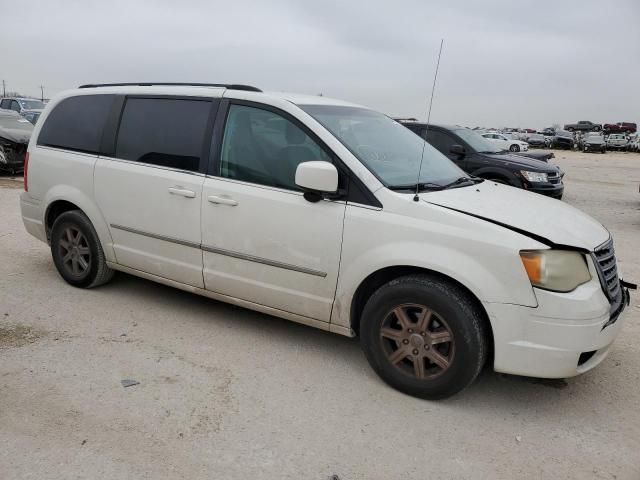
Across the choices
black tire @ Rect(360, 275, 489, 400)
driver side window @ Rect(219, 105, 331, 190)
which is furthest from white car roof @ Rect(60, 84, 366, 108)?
black tire @ Rect(360, 275, 489, 400)

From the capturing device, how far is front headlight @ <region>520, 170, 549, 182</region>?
9797 millimetres

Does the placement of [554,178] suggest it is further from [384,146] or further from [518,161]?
[384,146]

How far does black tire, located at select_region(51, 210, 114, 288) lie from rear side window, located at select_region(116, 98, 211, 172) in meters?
0.76

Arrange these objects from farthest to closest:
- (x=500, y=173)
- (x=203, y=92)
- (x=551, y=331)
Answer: (x=500, y=173) < (x=203, y=92) < (x=551, y=331)

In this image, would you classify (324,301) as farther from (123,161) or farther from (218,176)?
(123,161)

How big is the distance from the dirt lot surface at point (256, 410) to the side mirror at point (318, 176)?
1.21m

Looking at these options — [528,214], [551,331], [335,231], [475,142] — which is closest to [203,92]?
[335,231]

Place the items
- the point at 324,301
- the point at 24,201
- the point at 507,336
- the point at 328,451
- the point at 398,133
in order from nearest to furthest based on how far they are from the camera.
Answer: the point at 328,451 → the point at 507,336 → the point at 324,301 → the point at 398,133 → the point at 24,201

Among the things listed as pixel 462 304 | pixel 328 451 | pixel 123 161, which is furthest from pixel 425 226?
pixel 123 161

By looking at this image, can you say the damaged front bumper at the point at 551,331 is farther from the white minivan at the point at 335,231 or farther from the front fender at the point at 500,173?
the front fender at the point at 500,173

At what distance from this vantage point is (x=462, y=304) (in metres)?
3.01

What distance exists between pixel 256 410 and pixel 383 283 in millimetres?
1066

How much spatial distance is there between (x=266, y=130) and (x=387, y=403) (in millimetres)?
1956

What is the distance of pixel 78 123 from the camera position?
15.6 ft
